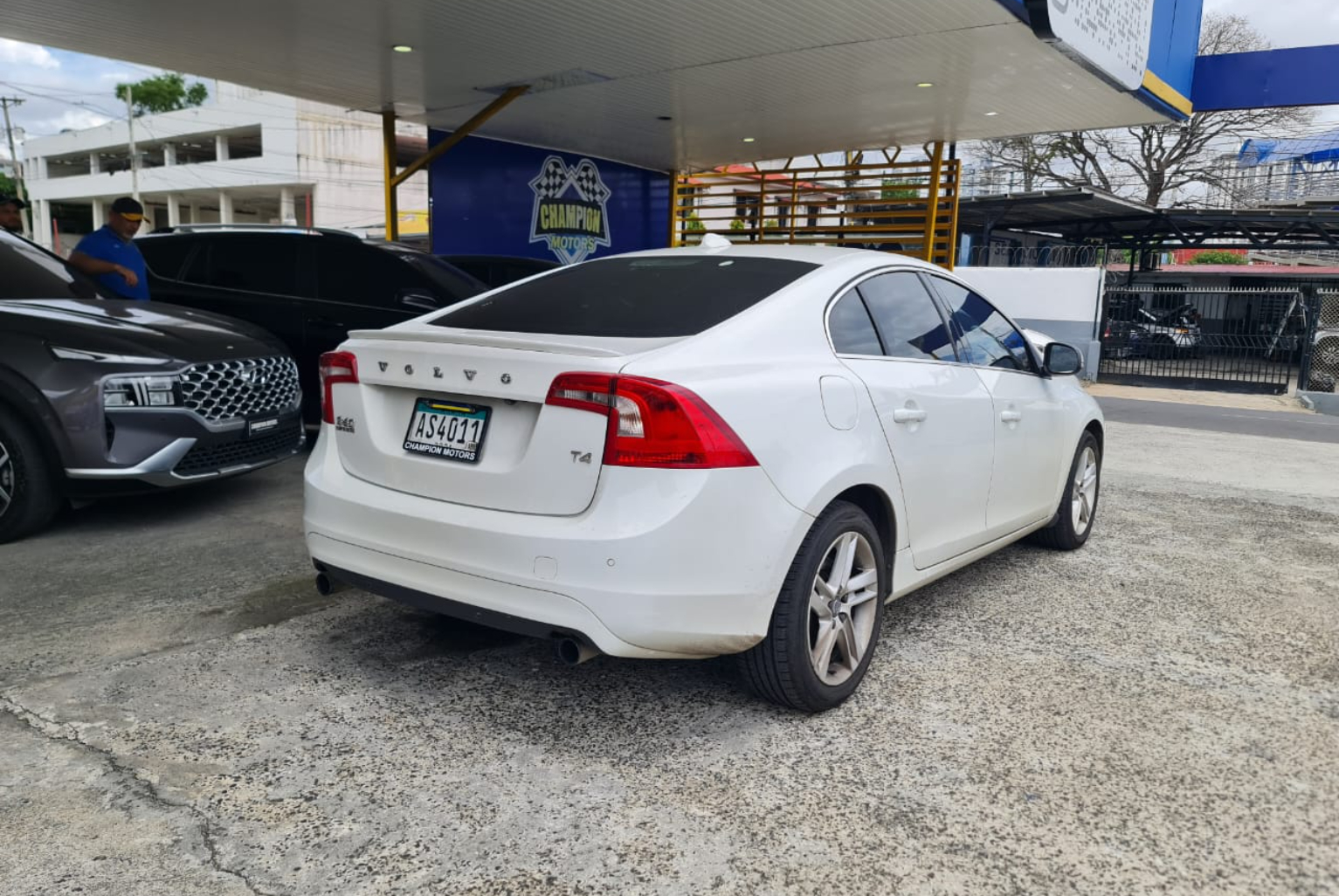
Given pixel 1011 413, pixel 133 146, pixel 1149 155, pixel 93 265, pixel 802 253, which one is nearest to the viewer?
pixel 802 253

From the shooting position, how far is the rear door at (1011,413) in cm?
413

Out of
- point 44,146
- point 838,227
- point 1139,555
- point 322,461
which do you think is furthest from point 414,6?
point 44,146

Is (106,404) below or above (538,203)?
below

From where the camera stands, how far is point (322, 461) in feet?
11.1

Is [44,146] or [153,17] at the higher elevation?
[44,146]

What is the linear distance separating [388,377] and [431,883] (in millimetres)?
1592

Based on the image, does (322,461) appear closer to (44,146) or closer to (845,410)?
(845,410)

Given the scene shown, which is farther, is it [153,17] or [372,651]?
[153,17]

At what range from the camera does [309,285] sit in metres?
7.57

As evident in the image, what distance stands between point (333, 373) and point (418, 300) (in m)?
3.98

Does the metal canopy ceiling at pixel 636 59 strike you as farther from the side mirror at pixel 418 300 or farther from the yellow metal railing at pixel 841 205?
the side mirror at pixel 418 300

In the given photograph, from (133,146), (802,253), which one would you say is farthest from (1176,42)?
(133,146)

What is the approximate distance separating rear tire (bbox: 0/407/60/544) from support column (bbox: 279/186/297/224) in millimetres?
47514

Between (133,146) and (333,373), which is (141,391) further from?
(133,146)
